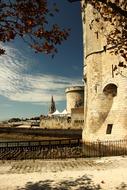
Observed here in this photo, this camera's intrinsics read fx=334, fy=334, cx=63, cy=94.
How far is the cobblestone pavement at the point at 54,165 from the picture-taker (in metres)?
15.1

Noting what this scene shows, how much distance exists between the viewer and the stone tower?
2459cm

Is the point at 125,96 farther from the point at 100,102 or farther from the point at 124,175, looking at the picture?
the point at 124,175

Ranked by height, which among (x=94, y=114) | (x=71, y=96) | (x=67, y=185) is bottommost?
(x=67, y=185)

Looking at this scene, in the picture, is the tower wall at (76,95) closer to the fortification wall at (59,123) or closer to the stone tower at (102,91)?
the fortification wall at (59,123)

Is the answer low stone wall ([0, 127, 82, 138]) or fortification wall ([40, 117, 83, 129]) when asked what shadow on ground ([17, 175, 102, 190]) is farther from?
fortification wall ([40, 117, 83, 129])

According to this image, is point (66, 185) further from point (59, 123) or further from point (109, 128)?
point (59, 123)

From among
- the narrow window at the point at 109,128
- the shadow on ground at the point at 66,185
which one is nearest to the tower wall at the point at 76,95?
the narrow window at the point at 109,128

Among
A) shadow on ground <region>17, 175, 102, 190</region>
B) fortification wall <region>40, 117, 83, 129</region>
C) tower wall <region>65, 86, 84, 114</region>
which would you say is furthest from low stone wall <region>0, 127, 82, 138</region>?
shadow on ground <region>17, 175, 102, 190</region>

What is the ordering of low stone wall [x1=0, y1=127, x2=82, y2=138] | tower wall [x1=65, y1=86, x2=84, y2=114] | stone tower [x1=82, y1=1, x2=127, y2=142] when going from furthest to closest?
tower wall [x1=65, y1=86, x2=84, y2=114]
low stone wall [x1=0, y1=127, x2=82, y2=138]
stone tower [x1=82, y1=1, x2=127, y2=142]

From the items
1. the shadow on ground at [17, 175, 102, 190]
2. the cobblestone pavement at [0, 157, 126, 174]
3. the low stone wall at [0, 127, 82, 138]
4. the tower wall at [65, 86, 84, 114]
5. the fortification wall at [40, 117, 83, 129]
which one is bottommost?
the shadow on ground at [17, 175, 102, 190]

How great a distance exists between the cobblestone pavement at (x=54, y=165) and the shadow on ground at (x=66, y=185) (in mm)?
2129

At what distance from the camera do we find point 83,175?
13.8 metres

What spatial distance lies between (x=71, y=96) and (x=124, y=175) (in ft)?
169

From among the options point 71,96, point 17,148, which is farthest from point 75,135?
point 71,96
